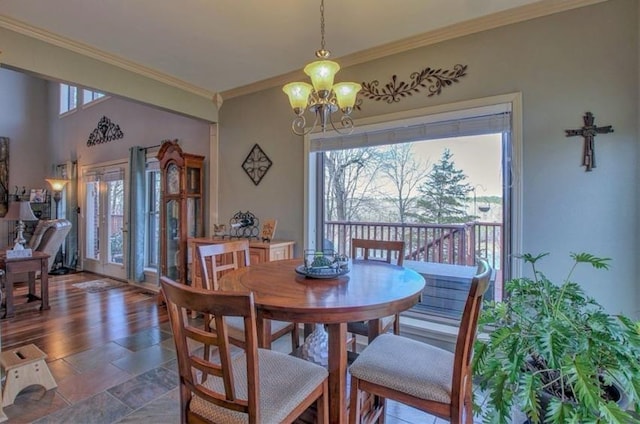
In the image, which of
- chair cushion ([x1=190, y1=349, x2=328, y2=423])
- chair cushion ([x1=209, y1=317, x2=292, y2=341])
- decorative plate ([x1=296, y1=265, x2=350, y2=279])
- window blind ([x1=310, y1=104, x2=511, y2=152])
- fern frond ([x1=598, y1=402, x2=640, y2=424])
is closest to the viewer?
fern frond ([x1=598, y1=402, x2=640, y2=424])

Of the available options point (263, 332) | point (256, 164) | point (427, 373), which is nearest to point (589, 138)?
point (427, 373)

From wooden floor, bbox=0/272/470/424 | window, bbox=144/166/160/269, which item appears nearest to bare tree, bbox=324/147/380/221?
wooden floor, bbox=0/272/470/424

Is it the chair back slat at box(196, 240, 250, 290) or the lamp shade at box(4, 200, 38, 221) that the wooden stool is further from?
the lamp shade at box(4, 200, 38, 221)

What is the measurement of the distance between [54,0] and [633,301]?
14.3 ft

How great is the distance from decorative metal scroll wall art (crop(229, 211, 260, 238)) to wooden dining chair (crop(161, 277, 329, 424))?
237 cm

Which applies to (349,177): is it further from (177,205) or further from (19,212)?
(19,212)

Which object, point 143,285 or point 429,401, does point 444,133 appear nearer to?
point 429,401

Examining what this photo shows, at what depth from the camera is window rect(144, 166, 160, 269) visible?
5200 millimetres

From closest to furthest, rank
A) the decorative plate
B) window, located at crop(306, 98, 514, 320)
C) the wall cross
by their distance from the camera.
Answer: the decorative plate < the wall cross < window, located at crop(306, 98, 514, 320)

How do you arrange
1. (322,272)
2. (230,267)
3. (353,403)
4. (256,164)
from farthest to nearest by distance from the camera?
(256,164), (230,267), (322,272), (353,403)

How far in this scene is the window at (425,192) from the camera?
102 inches

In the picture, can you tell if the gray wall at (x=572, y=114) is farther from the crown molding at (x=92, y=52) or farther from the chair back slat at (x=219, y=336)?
the crown molding at (x=92, y=52)

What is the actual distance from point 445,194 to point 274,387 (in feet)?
8.75

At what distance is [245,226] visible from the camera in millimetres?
3752
